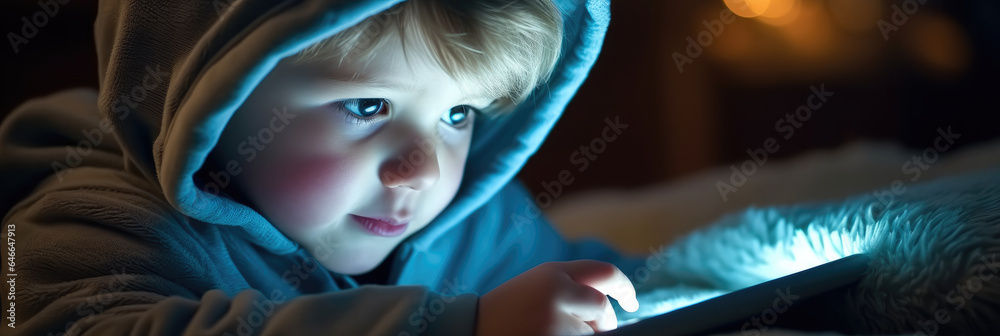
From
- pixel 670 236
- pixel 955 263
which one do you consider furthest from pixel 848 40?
pixel 955 263

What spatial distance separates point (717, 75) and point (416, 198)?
0.88 meters

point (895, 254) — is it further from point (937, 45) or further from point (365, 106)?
point (937, 45)

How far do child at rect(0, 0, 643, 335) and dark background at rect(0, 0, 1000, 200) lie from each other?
442 millimetres

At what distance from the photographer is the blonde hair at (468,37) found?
59cm

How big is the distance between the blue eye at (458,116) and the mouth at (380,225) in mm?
110

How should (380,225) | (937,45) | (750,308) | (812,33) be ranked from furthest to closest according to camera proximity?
(812,33), (937,45), (380,225), (750,308)

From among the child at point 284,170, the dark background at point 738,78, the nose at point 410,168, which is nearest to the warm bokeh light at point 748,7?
the dark background at point 738,78

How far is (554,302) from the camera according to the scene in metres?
0.47

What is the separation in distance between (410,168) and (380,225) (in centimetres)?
9

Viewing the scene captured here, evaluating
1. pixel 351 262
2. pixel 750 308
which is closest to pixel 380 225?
pixel 351 262

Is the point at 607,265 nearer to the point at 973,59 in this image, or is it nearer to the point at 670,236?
the point at 670,236

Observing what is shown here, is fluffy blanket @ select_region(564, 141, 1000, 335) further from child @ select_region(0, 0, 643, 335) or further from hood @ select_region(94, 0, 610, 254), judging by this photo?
hood @ select_region(94, 0, 610, 254)

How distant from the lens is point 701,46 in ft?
4.46

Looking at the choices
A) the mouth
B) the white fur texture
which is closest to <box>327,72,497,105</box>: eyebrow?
the mouth
